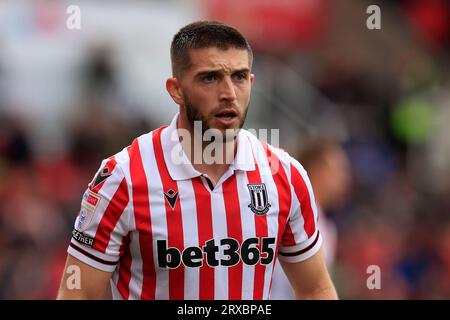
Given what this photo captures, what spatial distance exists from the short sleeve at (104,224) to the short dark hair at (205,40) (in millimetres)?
622

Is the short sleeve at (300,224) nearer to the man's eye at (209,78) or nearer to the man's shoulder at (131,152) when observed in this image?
the man's eye at (209,78)

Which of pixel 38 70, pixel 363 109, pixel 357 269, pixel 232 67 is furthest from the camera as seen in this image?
pixel 363 109

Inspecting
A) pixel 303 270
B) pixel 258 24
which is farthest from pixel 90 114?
pixel 303 270

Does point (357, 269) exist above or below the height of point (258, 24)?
below

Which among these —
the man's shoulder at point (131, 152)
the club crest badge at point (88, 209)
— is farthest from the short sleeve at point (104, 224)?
the man's shoulder at point (131, 152)

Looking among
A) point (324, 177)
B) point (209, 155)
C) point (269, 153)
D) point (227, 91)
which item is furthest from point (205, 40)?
point (324, 177)

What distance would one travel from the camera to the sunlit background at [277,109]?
10312 millimetres

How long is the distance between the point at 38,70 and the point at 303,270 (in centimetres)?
776

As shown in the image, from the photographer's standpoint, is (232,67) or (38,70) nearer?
(232,67)

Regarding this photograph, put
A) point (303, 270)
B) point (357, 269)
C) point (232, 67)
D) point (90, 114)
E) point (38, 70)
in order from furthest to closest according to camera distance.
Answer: point (38, 70) < point (90, 114) < point (357, 269) < point (303, 270) < point (232, 67)

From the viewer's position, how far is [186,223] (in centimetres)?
476

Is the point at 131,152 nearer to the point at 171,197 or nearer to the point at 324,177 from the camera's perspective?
the point at 171,197
